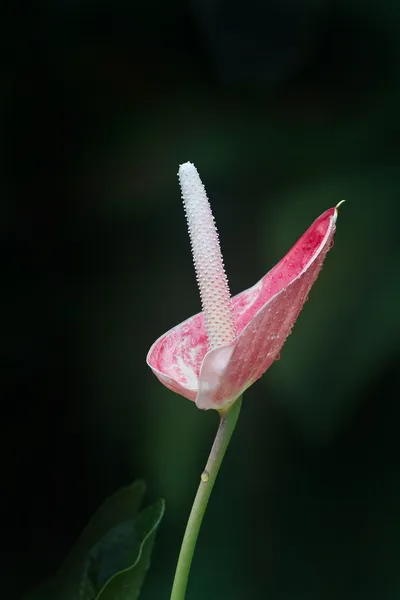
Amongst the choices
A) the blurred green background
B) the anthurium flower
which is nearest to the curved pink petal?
the anthurium flower

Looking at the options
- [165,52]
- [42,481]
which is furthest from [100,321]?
[165,52]

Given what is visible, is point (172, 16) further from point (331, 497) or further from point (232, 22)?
point (331, 497)

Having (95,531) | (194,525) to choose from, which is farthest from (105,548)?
(194,525)

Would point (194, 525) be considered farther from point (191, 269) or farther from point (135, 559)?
point (191, 269)

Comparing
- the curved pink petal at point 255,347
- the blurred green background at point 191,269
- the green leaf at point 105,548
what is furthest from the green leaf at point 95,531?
the blurred green background at point 191,269

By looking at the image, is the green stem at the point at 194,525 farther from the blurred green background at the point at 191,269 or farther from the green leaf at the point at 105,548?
the blurred green background at the point at 191,269

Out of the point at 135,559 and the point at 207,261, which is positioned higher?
the point at 207,261
